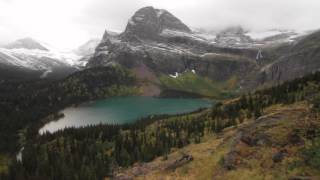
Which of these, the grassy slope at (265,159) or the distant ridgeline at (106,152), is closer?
the grassy slope at (265,159)

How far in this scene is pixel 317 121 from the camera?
55.1 m

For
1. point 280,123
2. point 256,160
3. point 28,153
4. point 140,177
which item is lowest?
point 28,153

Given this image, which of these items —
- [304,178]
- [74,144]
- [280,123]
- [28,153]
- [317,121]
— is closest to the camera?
[304,178]

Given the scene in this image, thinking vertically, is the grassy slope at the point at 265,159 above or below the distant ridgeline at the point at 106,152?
above

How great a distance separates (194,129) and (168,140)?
2247 centimetres

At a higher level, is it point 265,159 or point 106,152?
point 265,159

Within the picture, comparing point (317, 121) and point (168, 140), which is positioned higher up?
point (317, 121)

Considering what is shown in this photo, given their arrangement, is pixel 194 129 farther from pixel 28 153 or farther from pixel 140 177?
pixel 140 177

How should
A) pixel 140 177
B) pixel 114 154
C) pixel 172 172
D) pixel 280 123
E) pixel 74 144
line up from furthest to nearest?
pixel 74 144 < pixel 114 154 < pixel 140 177 < pixel 172 172 < pixel 280 123

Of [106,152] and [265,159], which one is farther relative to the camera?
[106,152]

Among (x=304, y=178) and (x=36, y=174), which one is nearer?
(x=304, y=178)

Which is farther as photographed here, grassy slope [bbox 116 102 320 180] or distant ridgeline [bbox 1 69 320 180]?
distant ridgeline [bbox 1 69 320 180]

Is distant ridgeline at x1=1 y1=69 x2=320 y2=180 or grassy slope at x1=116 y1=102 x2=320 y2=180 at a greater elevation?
grassy slope at x1=116 y1=102 x2=320 y2=180

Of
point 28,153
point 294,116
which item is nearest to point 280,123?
point 294,116
